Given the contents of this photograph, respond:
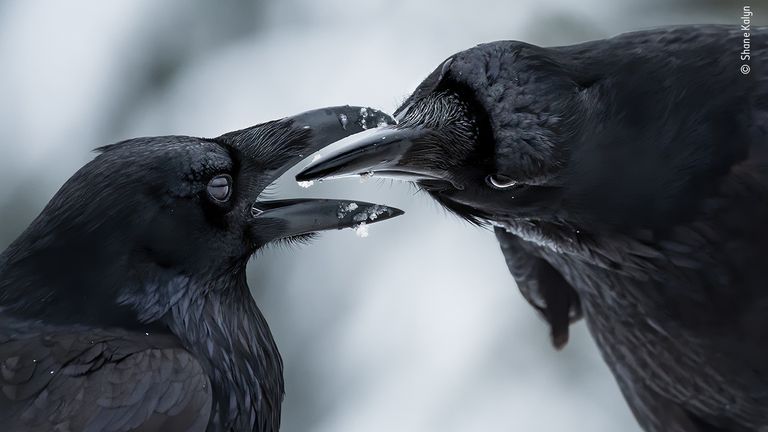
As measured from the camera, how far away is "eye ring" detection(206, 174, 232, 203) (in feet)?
10.2

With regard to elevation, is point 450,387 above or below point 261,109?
below

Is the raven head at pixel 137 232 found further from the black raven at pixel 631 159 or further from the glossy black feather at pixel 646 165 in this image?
the glossy black feather at pixel 646 165

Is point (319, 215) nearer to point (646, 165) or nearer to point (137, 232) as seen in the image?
point (137, 232)

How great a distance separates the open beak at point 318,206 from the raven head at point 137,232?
7cm

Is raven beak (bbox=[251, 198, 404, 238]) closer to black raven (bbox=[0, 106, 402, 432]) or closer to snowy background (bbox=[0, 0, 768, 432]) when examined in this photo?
black raven (bbox=[0, 106, 402, 432])

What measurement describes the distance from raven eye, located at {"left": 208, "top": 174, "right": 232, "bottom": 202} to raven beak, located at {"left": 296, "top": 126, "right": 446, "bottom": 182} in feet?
0.55

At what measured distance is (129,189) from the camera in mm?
3041

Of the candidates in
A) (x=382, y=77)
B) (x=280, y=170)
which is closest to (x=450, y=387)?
(x=382, y=77)

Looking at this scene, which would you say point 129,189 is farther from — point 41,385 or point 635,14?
point 635,14

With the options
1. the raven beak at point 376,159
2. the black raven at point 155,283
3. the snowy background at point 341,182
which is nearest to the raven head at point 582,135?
the raven beak at point 376,159

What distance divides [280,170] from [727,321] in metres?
1.21

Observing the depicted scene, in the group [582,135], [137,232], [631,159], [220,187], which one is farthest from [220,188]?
[631,159]

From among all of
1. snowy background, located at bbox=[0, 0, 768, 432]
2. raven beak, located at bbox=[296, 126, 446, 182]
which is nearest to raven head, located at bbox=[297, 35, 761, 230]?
raven beak, located at bbox=[296, 126, 446, 182]

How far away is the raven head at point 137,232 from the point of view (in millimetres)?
3027
